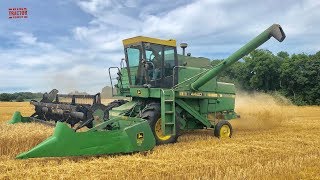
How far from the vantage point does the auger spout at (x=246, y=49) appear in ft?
27.7

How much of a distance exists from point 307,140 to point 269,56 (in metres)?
30.2

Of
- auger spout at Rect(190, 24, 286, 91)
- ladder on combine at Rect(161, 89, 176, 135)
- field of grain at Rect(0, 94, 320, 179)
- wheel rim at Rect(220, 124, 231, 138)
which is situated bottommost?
field of grain at Rect(0, 94, 320, 179)

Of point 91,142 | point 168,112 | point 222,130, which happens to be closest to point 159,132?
point 168,112

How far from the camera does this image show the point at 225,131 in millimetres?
9453

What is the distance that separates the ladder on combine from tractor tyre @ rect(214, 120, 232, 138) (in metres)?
1.47

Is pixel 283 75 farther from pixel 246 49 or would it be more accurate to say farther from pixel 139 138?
pixel 139 138

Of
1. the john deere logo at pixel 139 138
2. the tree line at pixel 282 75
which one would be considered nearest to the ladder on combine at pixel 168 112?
the john deere logo at pixel 139 138

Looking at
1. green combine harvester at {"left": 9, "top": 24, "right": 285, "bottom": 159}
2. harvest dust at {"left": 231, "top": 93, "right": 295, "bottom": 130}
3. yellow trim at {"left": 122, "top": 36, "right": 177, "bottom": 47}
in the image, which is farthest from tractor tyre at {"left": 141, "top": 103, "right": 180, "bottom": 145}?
harvest dust at {"left": 231, "top": 93, "right": 295, "bottom": 130}

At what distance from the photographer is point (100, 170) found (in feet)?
17.4

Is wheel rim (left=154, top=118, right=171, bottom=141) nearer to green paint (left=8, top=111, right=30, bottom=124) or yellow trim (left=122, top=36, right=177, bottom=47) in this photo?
yellow trim (left=122, top=36, right=177, bottom=47)

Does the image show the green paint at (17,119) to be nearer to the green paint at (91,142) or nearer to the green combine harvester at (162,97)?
the green combine harvester at (162,97)

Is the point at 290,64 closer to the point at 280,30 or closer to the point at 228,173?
the point at 280,30

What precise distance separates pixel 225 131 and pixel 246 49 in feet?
6.84

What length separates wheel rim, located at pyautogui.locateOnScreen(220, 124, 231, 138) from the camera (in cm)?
937
